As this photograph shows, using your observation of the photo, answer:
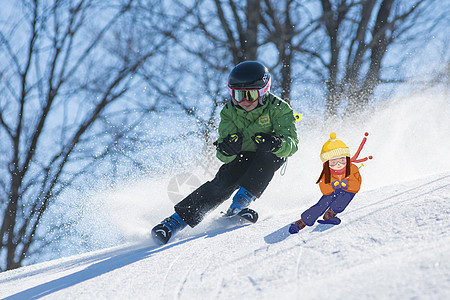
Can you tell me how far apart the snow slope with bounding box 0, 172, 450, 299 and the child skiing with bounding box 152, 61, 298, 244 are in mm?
473

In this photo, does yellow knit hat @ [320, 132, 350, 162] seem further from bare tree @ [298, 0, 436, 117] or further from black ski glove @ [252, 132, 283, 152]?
bare tree @ [298, 0, 436, 117]

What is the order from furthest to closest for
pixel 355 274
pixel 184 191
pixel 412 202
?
pixel 184 191 → pixel 412 202 → pixel 355 274

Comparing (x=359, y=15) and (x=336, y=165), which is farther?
(x=359, y=15)

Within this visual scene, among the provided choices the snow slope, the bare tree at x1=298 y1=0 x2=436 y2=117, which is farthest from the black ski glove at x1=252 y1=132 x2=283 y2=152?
the bare tree at x1=298 y1=0 x2=436 y2=117

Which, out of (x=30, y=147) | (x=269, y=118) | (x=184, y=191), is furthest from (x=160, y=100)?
(x=269, y=118)

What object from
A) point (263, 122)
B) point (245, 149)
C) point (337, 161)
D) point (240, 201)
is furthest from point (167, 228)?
point (337, 161)

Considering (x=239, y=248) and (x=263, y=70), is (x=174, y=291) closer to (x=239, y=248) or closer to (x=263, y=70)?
(x=239, y=248)

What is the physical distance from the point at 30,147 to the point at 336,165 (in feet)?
26.7

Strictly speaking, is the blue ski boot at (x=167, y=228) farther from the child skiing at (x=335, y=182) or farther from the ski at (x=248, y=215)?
the child skiing at (x=335, y=182)

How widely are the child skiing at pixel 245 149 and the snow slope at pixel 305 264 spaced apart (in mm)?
473

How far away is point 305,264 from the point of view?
4.67 feet

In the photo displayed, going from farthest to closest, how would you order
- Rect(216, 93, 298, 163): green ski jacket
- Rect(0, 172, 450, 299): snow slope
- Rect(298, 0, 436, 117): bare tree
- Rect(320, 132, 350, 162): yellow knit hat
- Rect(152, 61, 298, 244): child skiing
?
Rect(298, 0, 436, 117): bare tree < Rect(216, 93, 298, 163): green ski jacket < Rect(152, 61, 298, 244): child skiing < Rect(320, 132, 350, 162): yellow knit hat < Rect(0, 172, 450, 299): snow slope

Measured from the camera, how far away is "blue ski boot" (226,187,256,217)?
2.81 metres

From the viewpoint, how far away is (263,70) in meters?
2.84
